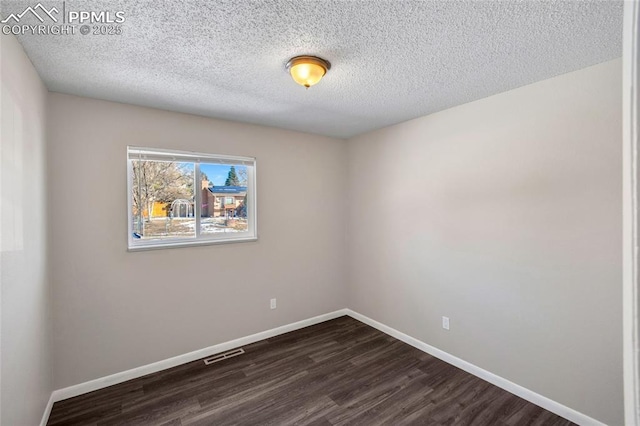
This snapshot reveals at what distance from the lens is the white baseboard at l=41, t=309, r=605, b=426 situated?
2.08 m

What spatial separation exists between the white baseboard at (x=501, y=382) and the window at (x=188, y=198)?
2.09m

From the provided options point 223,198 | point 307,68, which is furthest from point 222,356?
point 307,68

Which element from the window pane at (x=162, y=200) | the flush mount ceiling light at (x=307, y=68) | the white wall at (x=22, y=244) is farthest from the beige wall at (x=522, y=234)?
the white wall at (x=22, y=244)

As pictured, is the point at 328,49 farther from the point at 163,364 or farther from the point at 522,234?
the point at 163,364

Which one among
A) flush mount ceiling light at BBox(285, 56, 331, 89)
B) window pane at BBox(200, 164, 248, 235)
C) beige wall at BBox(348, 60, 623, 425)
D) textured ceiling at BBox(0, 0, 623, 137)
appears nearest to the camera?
textured ceiling at BBox(0, 0, 623, 137)

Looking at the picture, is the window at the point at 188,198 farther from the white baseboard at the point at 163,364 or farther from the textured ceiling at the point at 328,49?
the white baseboard at the point at 163,364

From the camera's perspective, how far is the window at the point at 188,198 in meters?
2.66

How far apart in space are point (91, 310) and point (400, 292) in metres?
3.02

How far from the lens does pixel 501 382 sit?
2404mm

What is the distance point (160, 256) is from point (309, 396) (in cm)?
185

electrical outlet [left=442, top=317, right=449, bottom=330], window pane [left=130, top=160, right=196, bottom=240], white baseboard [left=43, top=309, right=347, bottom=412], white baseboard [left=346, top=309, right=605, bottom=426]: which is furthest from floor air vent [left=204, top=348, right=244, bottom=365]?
electrical outlet [left=442, top=317, right=449, bottom=330]

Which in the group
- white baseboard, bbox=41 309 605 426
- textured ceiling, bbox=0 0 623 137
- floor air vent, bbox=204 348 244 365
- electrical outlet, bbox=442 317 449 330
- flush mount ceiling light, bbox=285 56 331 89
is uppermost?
textured ceiling, bbox=0 0 623 137

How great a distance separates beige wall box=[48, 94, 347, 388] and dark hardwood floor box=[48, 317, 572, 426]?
1.03 feet

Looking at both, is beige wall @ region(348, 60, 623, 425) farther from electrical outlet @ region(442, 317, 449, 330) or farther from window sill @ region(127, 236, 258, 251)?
window sill @ region(127, 236, 258, 251)
